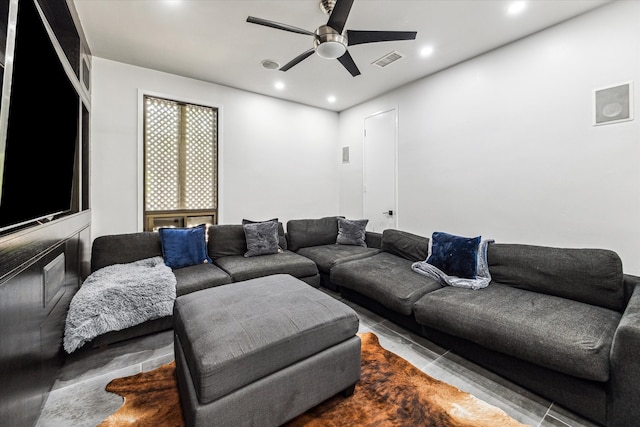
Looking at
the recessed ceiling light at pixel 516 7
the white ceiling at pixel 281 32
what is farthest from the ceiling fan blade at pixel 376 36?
the recessed ceiling light at pixel 516 7

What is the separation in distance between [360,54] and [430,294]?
8.56 feet

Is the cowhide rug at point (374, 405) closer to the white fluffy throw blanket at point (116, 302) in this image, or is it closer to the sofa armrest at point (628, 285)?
the white fluffy throw blanket at point (116, 302)

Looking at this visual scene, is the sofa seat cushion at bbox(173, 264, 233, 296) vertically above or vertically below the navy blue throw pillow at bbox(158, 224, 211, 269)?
below

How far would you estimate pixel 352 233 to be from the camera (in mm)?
4078

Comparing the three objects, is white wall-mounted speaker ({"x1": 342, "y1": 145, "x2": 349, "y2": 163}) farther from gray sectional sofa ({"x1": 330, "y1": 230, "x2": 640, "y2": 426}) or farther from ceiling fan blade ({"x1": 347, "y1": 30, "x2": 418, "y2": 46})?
ceiling fan blade ({"x1": 347, "y1": 30, "x2": 418, "y2": 46})

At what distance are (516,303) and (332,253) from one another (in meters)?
2.07

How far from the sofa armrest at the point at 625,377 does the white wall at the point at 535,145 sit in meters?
1.27

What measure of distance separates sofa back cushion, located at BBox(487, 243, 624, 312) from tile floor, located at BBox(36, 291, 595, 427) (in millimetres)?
858

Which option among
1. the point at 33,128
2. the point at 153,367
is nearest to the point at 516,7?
the point at 33,128

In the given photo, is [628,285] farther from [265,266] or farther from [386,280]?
[265,266]

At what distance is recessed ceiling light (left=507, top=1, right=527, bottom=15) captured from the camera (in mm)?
Answer: 2234

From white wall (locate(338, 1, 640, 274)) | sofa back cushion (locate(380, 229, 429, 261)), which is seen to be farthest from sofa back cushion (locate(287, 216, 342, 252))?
white wall (locate(338, 1, 640, 274))

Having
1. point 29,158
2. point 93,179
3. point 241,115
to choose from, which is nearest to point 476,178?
point 241,115

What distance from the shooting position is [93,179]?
3154 millimetres
